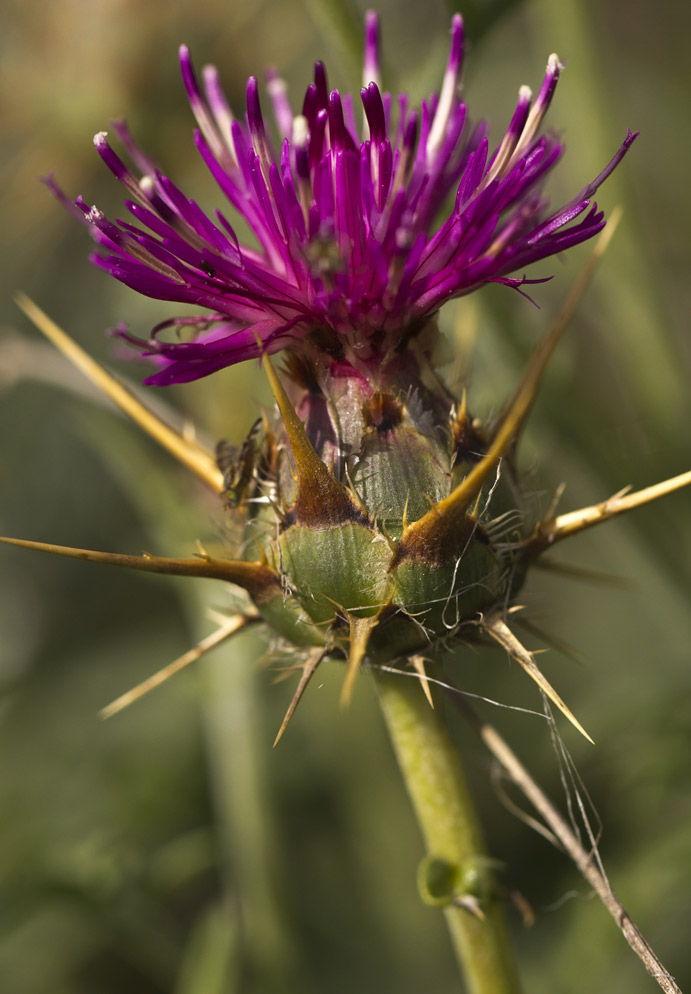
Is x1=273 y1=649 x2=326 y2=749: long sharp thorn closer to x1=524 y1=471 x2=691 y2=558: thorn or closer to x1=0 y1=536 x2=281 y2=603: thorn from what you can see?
x1=0 y1=536 x2=281 y2=603: thorn

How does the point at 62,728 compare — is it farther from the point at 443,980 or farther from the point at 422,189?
the point at 422,189

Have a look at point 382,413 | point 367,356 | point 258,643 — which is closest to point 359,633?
point 382,413

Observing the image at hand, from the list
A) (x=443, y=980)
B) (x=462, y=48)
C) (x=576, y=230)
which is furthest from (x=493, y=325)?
(x=443, y=980)

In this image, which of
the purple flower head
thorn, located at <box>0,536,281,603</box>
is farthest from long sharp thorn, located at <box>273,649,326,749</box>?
the purple flower head

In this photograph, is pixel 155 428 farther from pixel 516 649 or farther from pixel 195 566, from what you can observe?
pixel 516 649

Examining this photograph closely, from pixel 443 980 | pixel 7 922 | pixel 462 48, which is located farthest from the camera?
pixel 443 980

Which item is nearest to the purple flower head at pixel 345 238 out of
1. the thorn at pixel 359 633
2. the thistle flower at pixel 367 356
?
the thistle flower at pixel 367 356

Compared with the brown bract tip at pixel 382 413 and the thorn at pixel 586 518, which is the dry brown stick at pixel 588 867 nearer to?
the thorn at pixel 586 518
